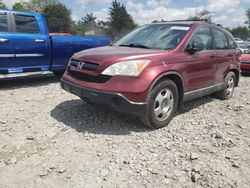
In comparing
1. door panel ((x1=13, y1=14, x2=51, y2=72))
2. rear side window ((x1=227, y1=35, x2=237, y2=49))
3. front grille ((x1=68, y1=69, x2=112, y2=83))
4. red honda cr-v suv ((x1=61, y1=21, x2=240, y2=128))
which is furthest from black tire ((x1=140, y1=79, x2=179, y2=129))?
door panel ((x1=13, y1=14, x2=51, y2=72))

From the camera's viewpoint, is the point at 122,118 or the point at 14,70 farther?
the point at 14,70

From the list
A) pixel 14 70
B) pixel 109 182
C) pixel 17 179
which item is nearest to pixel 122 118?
pixel 109 182

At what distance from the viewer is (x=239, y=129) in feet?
14.0

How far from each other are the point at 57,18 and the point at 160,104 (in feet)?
149

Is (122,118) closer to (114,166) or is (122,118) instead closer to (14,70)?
(114,166)

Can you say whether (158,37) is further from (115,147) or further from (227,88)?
(227,88)

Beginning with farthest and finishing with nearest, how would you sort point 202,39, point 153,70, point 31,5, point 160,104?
point 31,5 → point 202,39 → point 160,104 → point 153,70

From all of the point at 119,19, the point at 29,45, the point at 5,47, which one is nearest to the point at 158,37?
the point at 29,45

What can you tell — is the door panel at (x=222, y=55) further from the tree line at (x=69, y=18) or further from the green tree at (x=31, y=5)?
the green tree at (x=31, y=5)

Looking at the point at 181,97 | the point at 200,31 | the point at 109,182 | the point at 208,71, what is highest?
the point at 200,31

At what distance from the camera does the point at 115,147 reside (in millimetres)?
3473

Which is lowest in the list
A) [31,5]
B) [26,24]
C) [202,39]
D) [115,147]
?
[115,147]

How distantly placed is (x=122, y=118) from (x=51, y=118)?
1216mm

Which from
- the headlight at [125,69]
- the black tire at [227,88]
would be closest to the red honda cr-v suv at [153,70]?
the headlight at [125,69]
